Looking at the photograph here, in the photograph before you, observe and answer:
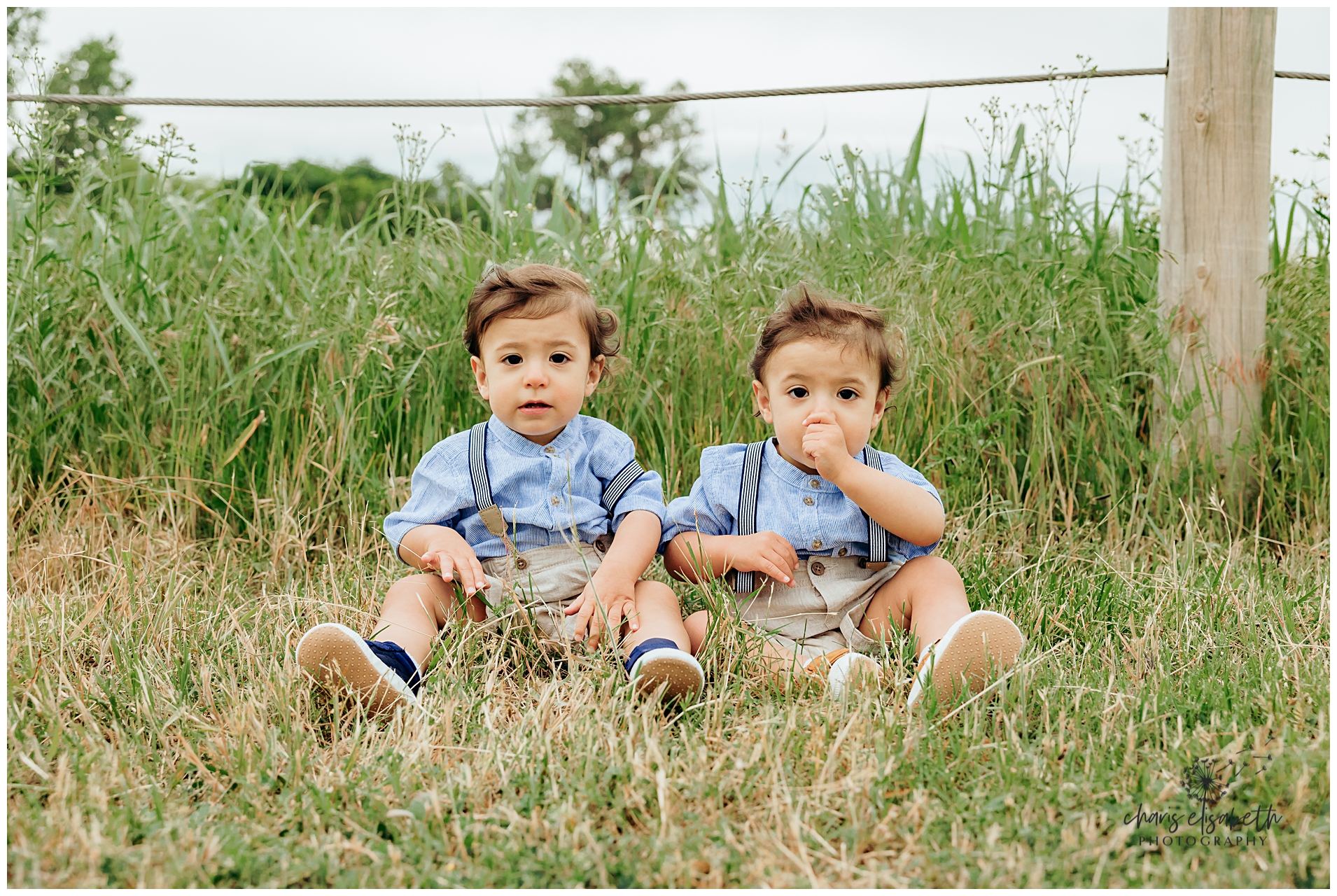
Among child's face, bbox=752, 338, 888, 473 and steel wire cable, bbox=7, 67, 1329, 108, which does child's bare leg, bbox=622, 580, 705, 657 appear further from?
steel wire cable, bbox=7, 67, 1329, 108

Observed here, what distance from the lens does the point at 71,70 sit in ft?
10.5

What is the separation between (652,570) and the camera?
99.3 inches

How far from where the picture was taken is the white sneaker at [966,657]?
1.73 m

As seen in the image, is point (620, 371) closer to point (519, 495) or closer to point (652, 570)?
point (652, 570)

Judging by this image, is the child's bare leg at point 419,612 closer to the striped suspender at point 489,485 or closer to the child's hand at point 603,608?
the striped suspender at point 489,485

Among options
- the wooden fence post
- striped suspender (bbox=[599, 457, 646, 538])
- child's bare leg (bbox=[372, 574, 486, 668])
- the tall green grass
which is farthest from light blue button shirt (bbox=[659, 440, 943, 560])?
the wooden fence post

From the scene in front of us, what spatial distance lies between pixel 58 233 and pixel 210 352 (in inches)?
38.5

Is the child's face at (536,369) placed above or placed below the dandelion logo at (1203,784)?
above

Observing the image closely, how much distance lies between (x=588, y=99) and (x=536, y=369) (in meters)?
1.28

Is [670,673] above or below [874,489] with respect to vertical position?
below

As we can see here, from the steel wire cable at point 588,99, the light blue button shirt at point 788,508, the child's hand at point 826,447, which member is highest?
the steel wire cable at point 588,99

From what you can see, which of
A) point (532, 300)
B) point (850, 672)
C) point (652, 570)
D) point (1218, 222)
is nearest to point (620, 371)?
point (652, 570)

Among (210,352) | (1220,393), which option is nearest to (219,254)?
(210,352)

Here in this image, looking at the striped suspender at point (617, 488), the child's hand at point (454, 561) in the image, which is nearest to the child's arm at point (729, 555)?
the striped suspender at point (617, 488)
